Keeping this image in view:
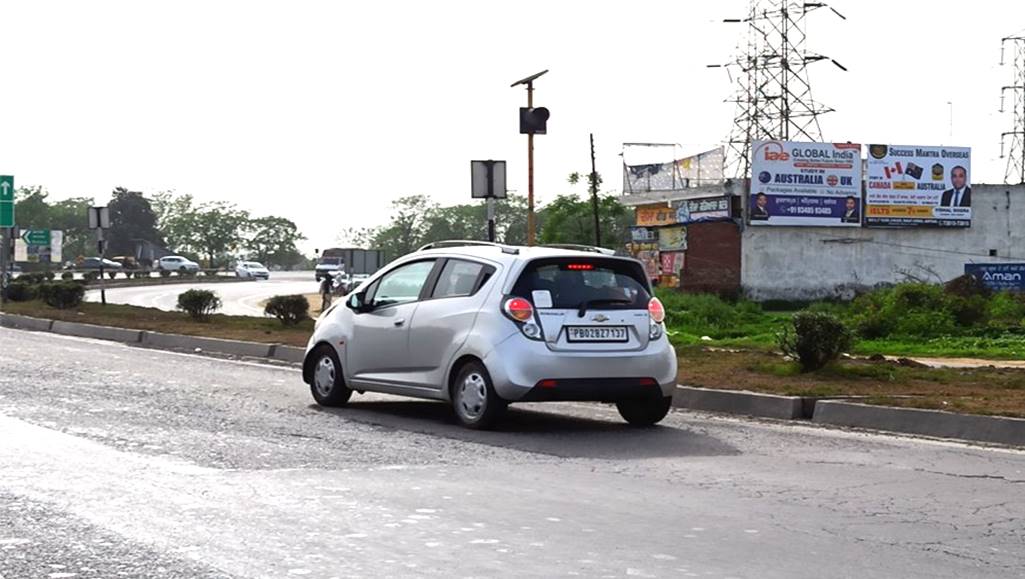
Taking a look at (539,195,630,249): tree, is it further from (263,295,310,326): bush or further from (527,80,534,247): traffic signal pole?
(527,80,534,247): traffic signal pole

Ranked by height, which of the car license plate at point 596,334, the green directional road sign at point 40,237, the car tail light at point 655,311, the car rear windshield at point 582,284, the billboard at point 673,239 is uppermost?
the green directional road sign at point 40,237

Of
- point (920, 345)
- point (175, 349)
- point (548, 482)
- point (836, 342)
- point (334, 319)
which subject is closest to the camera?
point (548, 482)

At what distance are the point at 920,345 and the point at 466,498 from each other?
20.1 m

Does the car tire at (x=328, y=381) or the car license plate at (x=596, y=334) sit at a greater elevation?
the car license plate at (x=596, y=334)

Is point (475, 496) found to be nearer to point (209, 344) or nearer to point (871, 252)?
point (209, 344)

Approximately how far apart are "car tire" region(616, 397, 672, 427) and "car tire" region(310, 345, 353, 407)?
2662mm

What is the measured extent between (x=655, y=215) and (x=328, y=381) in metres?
49.1

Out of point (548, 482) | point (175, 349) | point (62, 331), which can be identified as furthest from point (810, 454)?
point (62, 331)

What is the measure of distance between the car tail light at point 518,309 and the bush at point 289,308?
18786mm

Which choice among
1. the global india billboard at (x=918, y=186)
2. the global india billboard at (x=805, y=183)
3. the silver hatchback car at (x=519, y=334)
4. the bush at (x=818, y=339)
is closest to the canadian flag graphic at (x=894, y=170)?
the global india billboard at (x=918, y=186)

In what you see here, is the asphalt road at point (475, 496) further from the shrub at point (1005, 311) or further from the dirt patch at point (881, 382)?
the shrub at point (1005, 311)

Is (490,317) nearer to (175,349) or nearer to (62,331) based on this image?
(175,349)

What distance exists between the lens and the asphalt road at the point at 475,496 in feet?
21.6

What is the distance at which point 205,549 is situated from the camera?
6.68m
